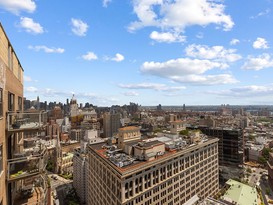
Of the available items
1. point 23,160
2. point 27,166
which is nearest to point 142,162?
point 27,166

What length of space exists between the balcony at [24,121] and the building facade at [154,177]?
25.1 meters

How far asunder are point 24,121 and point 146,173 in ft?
108

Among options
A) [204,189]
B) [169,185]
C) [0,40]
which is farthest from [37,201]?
[204,189]

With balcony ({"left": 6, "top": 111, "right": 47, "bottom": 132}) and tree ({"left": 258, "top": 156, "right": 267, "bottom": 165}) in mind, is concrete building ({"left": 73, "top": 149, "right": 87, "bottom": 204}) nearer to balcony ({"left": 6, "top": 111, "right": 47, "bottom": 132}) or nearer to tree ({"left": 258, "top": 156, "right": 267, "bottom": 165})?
balcony ({"left": 6, "top": 111, "right": 47, "bottom": 132})

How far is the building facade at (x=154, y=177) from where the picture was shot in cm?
3875

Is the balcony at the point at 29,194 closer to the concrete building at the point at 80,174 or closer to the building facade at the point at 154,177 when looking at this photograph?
the building facade at the point at 154,177

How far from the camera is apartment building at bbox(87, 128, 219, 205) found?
3897 cm

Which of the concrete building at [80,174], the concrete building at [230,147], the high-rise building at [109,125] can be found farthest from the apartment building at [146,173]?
the high-rise building at [109,125]

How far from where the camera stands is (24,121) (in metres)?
14.0

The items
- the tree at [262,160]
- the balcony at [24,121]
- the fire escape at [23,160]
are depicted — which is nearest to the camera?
the balcony at [24,121]

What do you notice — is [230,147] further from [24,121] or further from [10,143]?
[24,121]

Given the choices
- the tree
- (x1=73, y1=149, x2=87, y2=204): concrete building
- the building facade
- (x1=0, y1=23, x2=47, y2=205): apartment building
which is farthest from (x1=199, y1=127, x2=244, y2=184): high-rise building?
(x1=0, y1=23, x2=47, y2=205): apartment building

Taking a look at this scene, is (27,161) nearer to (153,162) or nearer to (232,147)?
(153,162)

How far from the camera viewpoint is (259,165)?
4823 inches
